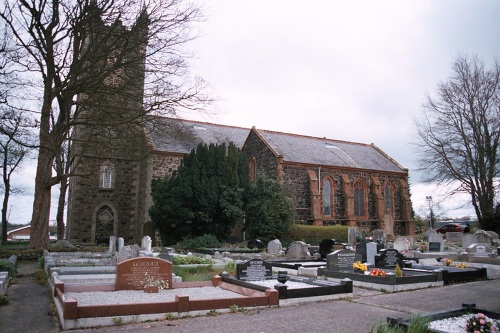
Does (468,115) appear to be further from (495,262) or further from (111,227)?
(111,227)

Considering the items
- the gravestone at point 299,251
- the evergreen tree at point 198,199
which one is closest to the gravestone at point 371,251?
the gravestone at point 299,251

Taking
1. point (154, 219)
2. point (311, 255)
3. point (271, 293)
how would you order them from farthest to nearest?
point (154, 219) → point (311, 255) → point (271, 293)

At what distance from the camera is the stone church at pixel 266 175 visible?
94.6 feet

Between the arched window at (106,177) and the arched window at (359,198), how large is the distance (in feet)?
64.5

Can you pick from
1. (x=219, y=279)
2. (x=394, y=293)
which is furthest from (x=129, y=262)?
(x=394, y=293)

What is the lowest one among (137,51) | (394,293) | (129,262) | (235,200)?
(394,293)

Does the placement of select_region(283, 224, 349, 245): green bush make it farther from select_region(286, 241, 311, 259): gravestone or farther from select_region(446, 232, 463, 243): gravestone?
select_region(446, 232, 463, 243): gravestone

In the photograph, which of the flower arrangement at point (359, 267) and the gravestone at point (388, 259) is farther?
the gravestone at point (388, 259)

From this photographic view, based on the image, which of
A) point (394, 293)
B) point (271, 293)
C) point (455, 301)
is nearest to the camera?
point (271, 293)

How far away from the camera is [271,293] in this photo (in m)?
8.73

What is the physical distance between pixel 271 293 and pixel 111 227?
23.5 meters

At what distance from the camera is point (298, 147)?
3403 cm

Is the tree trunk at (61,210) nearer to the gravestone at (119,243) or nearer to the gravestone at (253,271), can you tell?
the gravestone at (119,243)

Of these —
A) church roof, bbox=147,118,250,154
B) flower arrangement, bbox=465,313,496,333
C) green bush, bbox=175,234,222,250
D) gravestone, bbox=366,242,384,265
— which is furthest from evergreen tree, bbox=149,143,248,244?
flower arrangement, bbox=465,313,496,333
